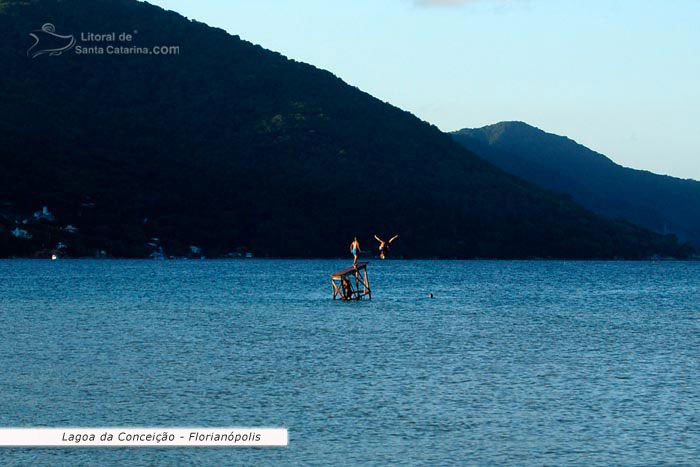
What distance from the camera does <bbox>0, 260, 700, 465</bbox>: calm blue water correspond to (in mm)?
34531

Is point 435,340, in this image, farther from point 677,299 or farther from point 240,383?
point 677,299

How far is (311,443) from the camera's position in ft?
115

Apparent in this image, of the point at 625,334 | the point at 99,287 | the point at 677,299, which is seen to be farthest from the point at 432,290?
the point at 625,334

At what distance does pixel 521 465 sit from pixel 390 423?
6.75m
